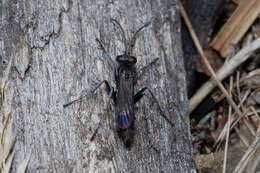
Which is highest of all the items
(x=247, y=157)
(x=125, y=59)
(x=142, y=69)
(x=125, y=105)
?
(x=125, y=59)

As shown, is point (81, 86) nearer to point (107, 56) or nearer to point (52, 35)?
point (107, 56)

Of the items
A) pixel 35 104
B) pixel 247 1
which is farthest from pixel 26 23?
pixel 247 1

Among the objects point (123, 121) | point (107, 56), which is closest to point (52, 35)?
point (107, 56)

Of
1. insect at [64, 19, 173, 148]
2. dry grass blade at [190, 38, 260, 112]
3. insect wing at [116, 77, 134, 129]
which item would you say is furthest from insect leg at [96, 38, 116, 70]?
dry grass blade at [190, 38, 260, 112]

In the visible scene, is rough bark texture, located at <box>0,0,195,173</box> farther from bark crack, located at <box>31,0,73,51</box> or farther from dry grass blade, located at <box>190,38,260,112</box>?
dry grass blade, located at <box>190,38,260,112</box>

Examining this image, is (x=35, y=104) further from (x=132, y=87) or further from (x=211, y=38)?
(x=211, y=38)

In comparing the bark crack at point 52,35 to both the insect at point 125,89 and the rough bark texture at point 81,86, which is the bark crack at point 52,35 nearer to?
the rough bark texture at point 81,86
